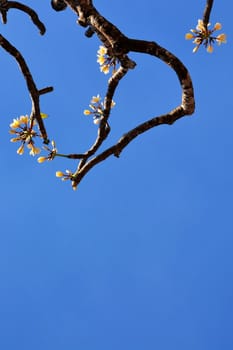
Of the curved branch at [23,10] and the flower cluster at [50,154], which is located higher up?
the curved branch at [23,10]

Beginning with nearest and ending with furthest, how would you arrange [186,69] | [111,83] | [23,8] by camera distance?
[186,69], [111,83], [23,8]

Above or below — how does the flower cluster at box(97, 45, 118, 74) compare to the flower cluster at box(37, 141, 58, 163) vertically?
above

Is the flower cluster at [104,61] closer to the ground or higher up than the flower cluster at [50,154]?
higher up

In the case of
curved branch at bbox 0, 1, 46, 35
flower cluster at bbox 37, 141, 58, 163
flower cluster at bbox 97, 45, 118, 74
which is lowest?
flower cluster at bbox 37, 141, 58, 163

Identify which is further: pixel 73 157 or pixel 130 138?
pixel 73 157

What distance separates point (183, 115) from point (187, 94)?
12.4 inches

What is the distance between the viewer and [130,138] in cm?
652

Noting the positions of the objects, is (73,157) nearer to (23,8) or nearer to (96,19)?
(96,19)

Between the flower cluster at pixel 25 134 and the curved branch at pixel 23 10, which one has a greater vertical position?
the curved branch at pixel 23 10

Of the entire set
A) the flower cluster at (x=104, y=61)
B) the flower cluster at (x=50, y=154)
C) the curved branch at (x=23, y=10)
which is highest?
the curved branch at (x=23, y=10)

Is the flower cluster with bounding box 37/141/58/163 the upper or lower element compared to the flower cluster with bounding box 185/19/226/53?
lower

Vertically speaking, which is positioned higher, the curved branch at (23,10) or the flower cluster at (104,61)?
the curved branch at (23,10)

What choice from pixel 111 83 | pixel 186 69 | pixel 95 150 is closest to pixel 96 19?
pixel 111 83

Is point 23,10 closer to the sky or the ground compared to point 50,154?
closer to the sky
